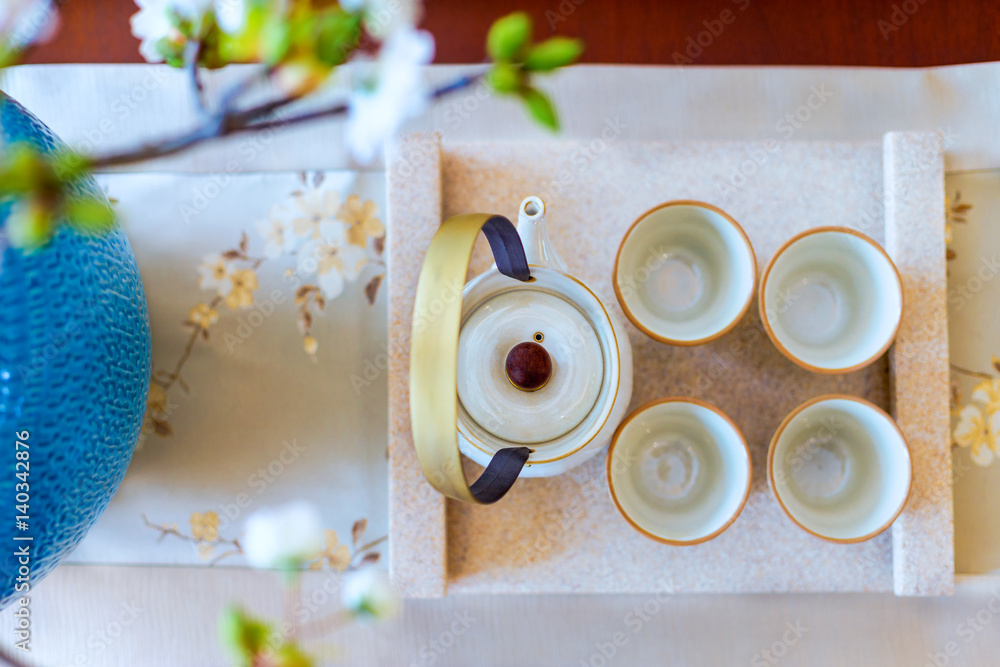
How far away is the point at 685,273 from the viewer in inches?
22.5

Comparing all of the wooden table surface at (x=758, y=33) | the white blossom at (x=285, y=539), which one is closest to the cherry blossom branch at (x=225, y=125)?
the white blossom at (x=285, y=539)

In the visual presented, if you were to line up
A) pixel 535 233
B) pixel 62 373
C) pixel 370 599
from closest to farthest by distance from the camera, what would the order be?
1. pixel 370 599
2. pixel 62 373
3. pixel 535 233

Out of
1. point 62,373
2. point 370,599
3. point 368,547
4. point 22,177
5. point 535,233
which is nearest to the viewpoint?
point 22,177

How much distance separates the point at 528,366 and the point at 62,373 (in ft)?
0.91

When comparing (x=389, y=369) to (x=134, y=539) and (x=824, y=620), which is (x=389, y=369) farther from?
(x=824, y=620)

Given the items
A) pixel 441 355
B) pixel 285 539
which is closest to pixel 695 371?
pixel 441 355

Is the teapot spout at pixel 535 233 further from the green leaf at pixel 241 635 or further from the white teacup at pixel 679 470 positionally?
the green leaf at pixel 241 635

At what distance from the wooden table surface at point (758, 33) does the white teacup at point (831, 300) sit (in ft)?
0.68

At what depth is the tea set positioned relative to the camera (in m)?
0.48

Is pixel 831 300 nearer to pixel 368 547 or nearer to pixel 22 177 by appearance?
pixel 368 547

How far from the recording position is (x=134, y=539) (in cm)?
58

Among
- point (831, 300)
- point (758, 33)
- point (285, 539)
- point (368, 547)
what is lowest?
point (368, 547)

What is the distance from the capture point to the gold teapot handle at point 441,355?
321mm

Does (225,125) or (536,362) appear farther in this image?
(536,362)
